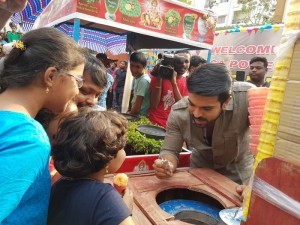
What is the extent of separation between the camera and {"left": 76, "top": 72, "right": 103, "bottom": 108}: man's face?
1.62m

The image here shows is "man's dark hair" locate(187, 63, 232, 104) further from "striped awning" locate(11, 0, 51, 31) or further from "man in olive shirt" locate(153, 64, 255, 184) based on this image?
"striped awning" locate(11, 0, 51, 31)

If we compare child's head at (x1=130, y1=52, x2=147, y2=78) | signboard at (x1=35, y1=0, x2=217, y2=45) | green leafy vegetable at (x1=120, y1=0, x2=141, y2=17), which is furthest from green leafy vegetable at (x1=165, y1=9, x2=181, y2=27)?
child's head at (x1=130, y1=52, x2=147, y2=78)

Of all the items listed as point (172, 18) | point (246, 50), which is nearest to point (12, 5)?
point (172, 18)

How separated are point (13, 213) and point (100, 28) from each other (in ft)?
14.6

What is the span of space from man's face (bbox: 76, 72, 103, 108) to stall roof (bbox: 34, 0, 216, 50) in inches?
62.3

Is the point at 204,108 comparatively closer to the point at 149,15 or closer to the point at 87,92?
the point at 87,92

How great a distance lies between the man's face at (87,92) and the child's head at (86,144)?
590mm

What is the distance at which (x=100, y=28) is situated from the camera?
4.80 metres

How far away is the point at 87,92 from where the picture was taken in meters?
1.65

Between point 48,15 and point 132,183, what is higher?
point 48,15

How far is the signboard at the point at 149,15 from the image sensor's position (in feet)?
10.0

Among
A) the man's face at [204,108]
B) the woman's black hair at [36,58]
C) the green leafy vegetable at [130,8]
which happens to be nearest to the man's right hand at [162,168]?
the man's face at [204,108]

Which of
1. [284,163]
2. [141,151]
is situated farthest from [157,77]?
[284,163]

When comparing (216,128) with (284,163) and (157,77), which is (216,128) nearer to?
(284,163)
